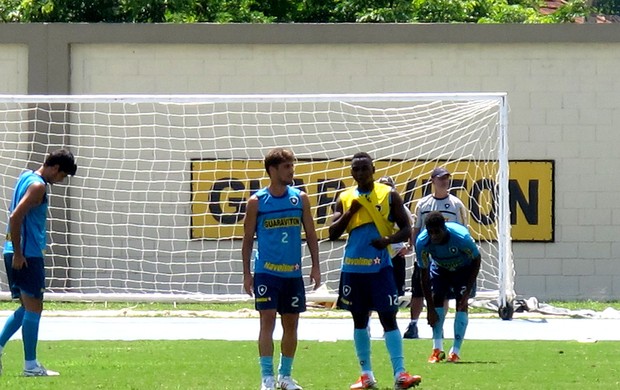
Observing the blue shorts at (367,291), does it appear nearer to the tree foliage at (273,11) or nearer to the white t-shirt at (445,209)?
the white t-shirt at (445,209)

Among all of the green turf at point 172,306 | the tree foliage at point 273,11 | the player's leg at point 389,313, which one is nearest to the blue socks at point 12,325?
the player's leg at point 389,313

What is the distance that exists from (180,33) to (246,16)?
7868 mm

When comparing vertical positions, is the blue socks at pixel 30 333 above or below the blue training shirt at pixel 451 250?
below

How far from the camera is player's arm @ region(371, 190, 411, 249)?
9.27m

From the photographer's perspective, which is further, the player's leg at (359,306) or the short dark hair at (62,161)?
the short dark hair at (62,161)

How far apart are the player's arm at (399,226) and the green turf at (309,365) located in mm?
1055

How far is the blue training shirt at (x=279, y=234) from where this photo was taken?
9.09m

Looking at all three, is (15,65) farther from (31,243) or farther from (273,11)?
(273,11)

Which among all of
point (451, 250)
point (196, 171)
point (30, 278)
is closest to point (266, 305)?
point (30, 278)

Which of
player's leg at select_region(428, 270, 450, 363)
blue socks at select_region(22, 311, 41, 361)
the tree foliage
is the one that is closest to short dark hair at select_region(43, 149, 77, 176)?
blue socks at select_region(22, 311, 41, 361)

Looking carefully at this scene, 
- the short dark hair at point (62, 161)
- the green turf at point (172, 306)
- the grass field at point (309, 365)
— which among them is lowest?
the green turf at point (172, 306)

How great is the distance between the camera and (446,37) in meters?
18.2

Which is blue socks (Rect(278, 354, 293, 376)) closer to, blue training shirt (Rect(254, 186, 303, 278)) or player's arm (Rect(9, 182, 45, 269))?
blue training shirt (Rect(254, 186, 303, 278))

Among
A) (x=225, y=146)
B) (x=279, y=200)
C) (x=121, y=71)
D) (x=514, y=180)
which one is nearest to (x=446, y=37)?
(x=514, y=180)
